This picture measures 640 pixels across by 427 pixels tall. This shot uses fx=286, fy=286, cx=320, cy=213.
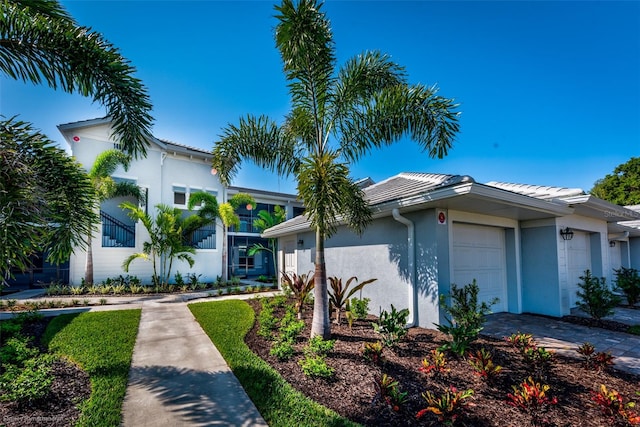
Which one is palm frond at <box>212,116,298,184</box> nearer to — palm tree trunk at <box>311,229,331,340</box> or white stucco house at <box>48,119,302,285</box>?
palm tree trunk at <box>311,229,331,340</box>

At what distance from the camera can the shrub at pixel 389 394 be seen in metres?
3.38

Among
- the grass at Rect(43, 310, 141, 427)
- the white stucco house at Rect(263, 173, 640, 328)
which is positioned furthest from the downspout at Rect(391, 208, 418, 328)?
the grass at Rect(43, 310, 141, 427)

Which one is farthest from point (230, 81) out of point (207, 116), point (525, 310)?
point (525, 310)

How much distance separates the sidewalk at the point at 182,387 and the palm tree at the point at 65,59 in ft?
13.9

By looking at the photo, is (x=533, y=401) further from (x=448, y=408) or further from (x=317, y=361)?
(x=317, y=361)

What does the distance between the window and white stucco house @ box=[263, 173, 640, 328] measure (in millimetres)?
11969

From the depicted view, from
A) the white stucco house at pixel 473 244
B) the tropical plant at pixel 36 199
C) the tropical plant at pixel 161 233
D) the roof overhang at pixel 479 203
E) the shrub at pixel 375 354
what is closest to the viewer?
the tropical plant at pixel 36 199

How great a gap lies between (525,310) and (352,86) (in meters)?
8.14

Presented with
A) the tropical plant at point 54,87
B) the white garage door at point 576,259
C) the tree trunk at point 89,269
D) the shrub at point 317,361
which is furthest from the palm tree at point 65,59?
the tree trunk at point 89,269

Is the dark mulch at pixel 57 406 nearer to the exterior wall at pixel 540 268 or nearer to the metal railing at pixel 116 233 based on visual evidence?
the exterior wall at pixel 540 268

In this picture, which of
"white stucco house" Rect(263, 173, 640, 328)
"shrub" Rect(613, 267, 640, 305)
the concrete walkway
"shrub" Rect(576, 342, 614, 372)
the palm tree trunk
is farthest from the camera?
"shrub" Rect(613, 267, 640, 305)

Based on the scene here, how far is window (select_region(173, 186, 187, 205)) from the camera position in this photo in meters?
17.7

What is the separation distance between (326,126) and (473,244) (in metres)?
5.13

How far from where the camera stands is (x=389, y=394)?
11.6ft
